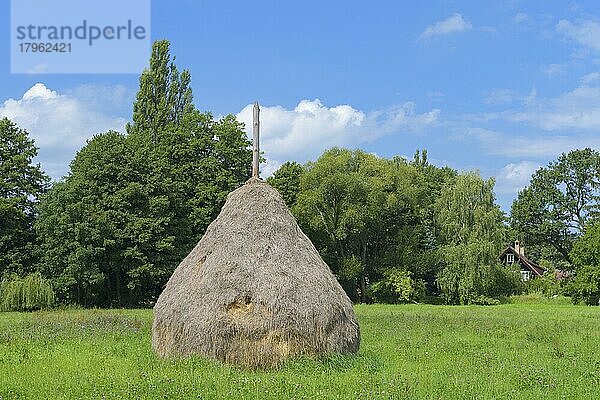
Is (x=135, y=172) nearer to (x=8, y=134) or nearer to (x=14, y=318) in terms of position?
(x=8, y=134)

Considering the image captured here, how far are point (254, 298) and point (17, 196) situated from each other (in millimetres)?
34915

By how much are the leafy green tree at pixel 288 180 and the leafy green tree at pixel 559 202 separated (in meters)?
31.0

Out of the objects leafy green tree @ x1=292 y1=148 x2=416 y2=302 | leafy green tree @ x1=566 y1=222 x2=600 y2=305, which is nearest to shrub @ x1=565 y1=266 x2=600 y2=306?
leafy green tree @ x1=566 y1=222 x2=600 y2=305

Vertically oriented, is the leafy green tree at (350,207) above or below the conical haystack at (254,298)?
above

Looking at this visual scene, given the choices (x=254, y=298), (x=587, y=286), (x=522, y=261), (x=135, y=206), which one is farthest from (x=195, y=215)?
(x=522, y=261)

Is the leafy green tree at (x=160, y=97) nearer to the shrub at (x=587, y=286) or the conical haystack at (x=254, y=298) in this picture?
the shrub at (x=587, y=286)

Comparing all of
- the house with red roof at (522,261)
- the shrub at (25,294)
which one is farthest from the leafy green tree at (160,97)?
the house with red roof at (522,261)

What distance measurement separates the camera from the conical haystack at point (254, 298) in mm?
14000

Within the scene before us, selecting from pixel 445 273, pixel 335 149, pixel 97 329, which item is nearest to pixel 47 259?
pixel 97 329

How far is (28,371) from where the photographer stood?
14.0m

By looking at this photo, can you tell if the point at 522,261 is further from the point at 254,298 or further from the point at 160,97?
the point at 254,298

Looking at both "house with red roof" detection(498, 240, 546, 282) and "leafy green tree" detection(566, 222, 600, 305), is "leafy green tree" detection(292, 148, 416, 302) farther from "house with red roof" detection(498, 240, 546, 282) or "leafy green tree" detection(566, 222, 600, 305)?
"house with red roof" detection(498, 240, 546, 282)

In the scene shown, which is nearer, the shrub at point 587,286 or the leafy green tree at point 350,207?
the shrub at point 587,286

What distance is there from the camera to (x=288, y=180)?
55.7 metres
